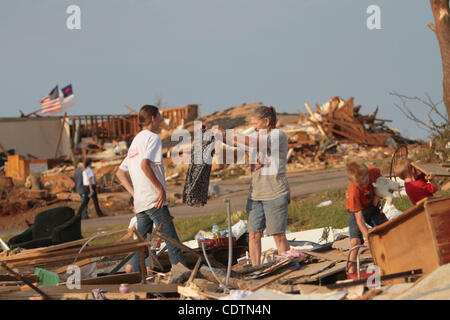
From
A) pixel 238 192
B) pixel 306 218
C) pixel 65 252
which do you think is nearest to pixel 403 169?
pixel 65 252

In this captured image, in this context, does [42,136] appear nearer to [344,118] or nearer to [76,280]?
[344,118]

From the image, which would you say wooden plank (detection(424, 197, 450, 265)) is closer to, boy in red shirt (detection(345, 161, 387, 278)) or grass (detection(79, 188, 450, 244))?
boy in red shirt (detection(345, 161, 387, 278))

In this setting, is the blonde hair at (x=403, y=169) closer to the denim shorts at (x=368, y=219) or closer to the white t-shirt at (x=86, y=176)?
the denim shorts at (x=368, y=219)

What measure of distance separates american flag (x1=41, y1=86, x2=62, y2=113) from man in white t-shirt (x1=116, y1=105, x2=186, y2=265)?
78.7 feet

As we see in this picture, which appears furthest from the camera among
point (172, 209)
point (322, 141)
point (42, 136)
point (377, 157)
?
point (42, 136)

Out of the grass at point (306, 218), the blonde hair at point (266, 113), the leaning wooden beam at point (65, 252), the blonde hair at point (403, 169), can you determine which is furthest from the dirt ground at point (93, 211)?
the blonde hair at point (403, 169)

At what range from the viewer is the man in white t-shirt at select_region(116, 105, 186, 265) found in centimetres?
526

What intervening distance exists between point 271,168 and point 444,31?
909cm

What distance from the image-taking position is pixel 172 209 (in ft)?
50.1

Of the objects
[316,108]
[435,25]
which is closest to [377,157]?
[316,108]

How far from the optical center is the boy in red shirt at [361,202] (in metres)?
5.07

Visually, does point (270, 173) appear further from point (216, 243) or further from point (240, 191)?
point (240, 191)

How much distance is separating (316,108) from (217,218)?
1905cm

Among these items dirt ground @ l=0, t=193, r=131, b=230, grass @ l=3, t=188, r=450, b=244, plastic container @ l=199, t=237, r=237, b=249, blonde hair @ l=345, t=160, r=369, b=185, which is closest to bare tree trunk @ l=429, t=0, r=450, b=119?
grass @ l=3, t=188, r=450, b=244
